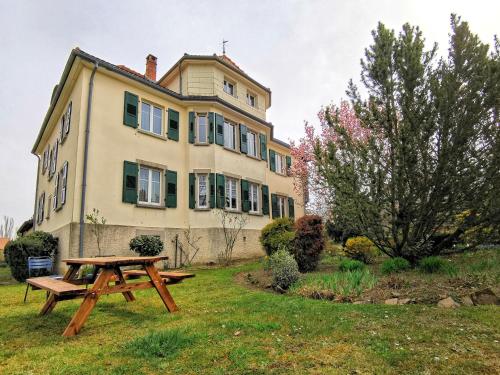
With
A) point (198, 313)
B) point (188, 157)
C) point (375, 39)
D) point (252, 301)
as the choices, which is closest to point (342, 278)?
point (252, 301)

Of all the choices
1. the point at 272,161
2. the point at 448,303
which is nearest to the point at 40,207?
A: the point at 272,161

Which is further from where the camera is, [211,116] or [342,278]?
[211,116]

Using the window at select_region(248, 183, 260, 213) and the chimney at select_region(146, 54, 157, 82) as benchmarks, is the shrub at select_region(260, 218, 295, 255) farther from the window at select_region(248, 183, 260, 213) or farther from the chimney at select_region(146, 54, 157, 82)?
the chimney at select_region(146, 54, 157, 82)

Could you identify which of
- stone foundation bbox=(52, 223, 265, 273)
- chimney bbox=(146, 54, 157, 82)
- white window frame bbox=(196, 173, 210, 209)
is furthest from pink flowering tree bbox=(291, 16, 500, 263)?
chimney bbox=(146, 54, 157, 82)

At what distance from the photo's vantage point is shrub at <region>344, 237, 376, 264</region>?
10922mm

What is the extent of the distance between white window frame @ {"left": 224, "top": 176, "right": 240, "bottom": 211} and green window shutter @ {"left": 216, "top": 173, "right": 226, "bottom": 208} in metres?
0.39

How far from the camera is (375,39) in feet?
25.2

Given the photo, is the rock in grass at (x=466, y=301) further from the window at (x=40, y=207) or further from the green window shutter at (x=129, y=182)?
the window at (x=40, y=207)

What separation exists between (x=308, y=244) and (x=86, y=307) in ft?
22.0

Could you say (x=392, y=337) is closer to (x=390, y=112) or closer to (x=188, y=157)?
(x=390, y=112)

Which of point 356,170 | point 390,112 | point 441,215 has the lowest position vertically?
point 441,215

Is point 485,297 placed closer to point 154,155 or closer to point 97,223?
point 97,223

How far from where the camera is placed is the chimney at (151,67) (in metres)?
18.0

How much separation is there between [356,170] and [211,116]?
9.52 m
